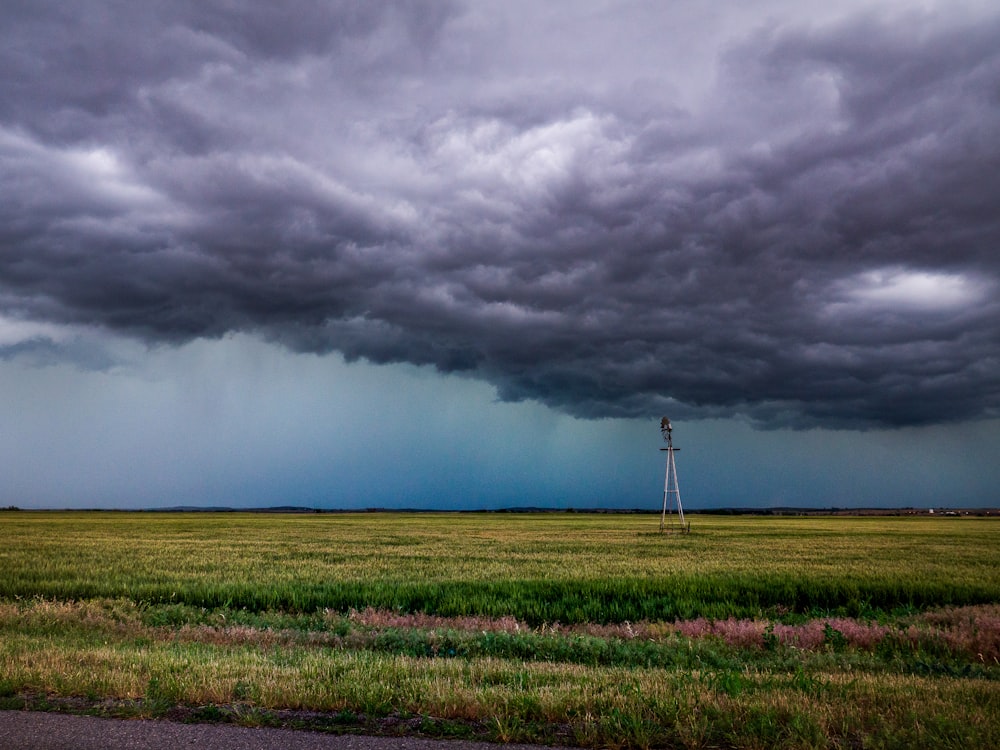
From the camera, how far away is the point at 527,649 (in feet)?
40.0

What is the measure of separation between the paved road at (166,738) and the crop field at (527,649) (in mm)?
353

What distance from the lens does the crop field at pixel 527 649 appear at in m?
6.97

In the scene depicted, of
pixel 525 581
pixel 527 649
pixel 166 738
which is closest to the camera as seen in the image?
pixel 166 738

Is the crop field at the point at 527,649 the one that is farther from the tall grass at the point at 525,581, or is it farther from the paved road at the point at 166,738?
the paved road at the point at 166,738

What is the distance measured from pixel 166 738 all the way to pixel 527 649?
6989 millimetres

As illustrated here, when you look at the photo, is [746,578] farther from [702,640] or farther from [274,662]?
[274,662]

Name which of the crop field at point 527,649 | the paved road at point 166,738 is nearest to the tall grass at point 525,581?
the crop field at point 527,649

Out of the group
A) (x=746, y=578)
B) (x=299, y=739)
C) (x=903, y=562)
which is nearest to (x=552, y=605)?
(x=746, y=578)

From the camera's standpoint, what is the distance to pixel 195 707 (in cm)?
748

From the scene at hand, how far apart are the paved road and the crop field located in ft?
1.16

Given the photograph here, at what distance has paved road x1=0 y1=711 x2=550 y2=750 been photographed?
618 cm

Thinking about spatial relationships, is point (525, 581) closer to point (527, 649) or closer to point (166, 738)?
point (527, 649)

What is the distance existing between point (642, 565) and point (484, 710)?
22326 mm

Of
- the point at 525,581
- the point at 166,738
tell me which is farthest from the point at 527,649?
the point at 525,581
